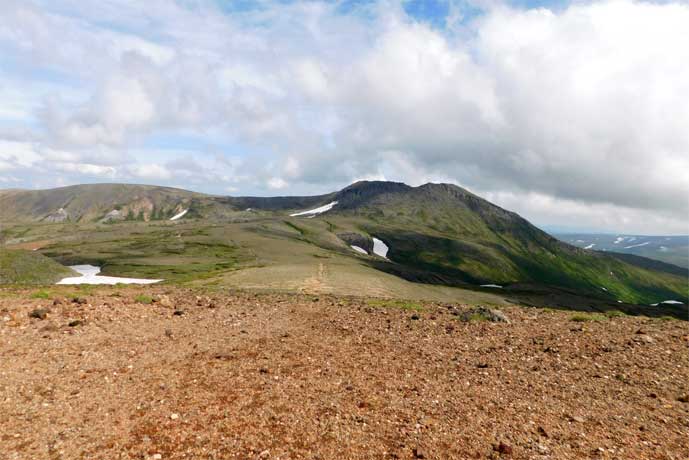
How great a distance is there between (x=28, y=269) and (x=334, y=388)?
72.8 m

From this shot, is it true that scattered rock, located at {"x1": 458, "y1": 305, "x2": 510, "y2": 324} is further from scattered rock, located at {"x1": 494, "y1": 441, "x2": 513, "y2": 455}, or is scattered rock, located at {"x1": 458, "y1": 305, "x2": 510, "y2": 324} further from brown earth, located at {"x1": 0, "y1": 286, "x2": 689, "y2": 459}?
scattered rock, located at {"x1": 494, "y1": 441, "x2": 513, "y2": 455}

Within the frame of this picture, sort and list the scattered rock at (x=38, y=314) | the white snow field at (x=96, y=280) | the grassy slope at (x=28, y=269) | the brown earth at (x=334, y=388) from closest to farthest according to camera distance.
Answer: the brown earth at (x=334, y=388)
the scattered rock at (x=38, y=314)
the grassy slope at (x=28, y=269)
the white snow field at (x=96, y=280)

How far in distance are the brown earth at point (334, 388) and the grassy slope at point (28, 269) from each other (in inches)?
1887

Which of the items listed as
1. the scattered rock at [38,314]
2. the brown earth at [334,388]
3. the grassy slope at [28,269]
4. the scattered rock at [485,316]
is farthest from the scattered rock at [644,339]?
the grassy slope at [28,269]

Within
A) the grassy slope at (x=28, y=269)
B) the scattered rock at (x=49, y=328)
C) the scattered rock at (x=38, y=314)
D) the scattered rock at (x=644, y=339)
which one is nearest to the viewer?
the scattered rock at (x=644, y=339)

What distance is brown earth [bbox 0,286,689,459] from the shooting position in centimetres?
1089

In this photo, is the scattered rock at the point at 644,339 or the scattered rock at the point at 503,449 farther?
the scattered rock at the point at 644,339

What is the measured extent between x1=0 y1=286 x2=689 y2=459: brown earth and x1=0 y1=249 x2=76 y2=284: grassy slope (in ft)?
157

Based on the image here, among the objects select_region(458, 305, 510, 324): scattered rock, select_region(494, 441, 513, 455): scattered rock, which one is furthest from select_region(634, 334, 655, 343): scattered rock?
select_region(494, 441, 513, 455): scattered rock

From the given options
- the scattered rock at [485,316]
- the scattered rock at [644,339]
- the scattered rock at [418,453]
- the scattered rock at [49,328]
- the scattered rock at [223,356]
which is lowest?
the scattered rock at [49,328]

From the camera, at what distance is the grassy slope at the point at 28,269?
60006 mm

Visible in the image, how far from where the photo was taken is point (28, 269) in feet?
216

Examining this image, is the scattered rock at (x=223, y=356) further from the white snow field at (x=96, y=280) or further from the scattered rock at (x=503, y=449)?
the white snow field at (x=96, y=280)

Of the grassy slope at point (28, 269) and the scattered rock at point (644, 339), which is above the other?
the scattered rock at point (644, 339)
